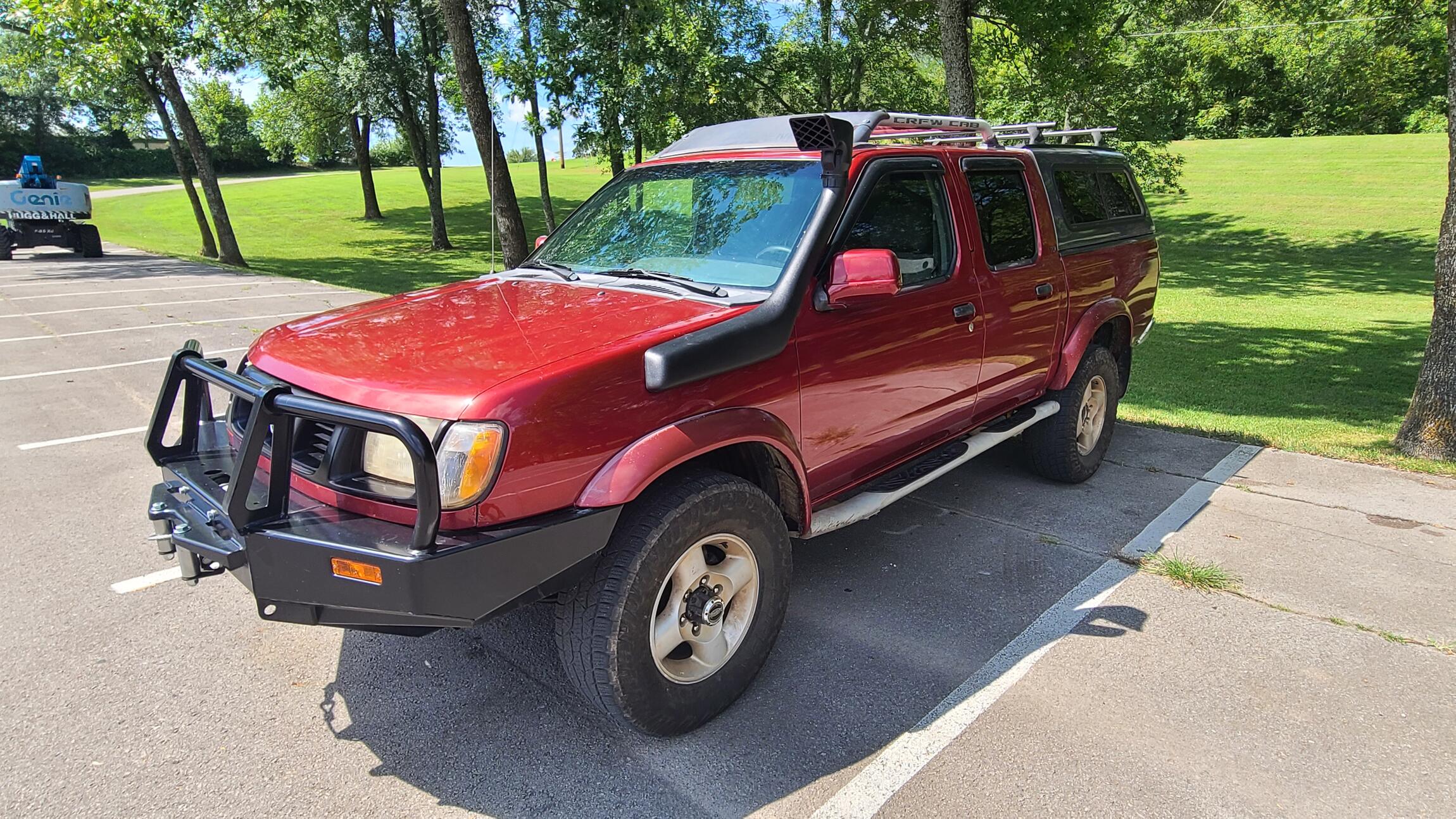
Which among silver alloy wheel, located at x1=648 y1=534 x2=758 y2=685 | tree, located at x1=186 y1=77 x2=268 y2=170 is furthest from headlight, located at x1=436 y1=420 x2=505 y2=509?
tree, located at x1=186 y1=77 x2=268 y2=170

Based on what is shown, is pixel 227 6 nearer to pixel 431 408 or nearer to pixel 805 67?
pixel 805 67

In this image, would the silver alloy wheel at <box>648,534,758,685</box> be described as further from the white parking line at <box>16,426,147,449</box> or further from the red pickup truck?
the white parking line at <box>16,426,147,449</box>

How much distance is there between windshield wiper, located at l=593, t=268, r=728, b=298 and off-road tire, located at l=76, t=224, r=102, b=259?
21.1m

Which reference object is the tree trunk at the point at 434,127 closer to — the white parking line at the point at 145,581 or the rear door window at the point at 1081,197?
the rear door window at the point at 1081,197

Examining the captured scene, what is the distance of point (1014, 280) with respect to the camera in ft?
15.0

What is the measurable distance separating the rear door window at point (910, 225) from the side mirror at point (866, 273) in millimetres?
322

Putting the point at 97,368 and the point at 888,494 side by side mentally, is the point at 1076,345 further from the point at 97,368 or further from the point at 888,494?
the point at 97,368

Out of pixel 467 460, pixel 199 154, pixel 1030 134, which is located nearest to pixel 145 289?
pixel 199 154

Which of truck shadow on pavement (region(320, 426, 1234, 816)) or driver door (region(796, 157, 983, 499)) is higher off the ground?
driver door (region(796, 157, 983, 499))

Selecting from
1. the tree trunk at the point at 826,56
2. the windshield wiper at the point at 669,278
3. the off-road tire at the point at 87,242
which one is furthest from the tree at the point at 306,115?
the windshield wiper at the point at 669,278

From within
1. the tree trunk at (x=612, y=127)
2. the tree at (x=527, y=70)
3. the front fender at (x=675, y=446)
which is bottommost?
the front fender at (x=675, y=446)

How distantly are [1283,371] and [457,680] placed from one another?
1015 centimetres

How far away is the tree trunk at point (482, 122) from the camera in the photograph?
12438 millimetres

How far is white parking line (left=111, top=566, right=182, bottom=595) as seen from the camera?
160 inches
